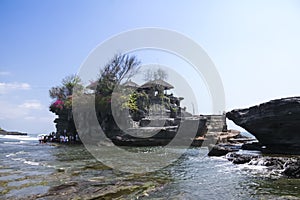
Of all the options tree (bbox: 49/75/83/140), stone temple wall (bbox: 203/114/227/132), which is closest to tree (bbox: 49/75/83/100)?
tree (bbox: 49/75/83/140)

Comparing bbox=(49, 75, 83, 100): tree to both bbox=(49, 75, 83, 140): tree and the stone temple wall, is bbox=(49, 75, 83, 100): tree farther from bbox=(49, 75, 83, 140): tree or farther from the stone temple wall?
the stone temple wall

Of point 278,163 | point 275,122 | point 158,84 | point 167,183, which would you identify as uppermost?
point 158,84

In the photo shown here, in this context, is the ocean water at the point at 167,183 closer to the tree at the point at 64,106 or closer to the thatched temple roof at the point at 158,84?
the tree at the point at 64,106

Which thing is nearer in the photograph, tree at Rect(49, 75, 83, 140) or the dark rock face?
the dark rock face

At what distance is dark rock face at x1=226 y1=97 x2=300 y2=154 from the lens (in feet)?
71.4

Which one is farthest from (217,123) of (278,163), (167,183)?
(167,183)

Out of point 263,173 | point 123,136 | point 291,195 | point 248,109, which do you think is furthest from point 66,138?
point 291,195

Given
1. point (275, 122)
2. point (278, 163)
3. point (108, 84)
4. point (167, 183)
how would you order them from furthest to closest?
point (108, 84) → point (275, 122) → point (278, 163) → point (167, 183)

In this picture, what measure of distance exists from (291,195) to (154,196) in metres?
5.07

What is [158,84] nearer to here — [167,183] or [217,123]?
[217,123]

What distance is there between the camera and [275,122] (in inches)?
904

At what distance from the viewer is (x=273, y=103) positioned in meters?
22.7

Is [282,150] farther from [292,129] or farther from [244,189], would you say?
[244,189]

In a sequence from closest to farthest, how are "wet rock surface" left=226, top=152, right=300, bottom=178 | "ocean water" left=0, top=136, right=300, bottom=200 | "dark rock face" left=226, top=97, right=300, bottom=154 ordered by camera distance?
"ocean water" left=0, top=136, right=300, bottom=200 < "wet rock surface" left=226, top=152, right=300, bottom=178 < "dark rock face" left=226, top=97, right=300, bottom=154
